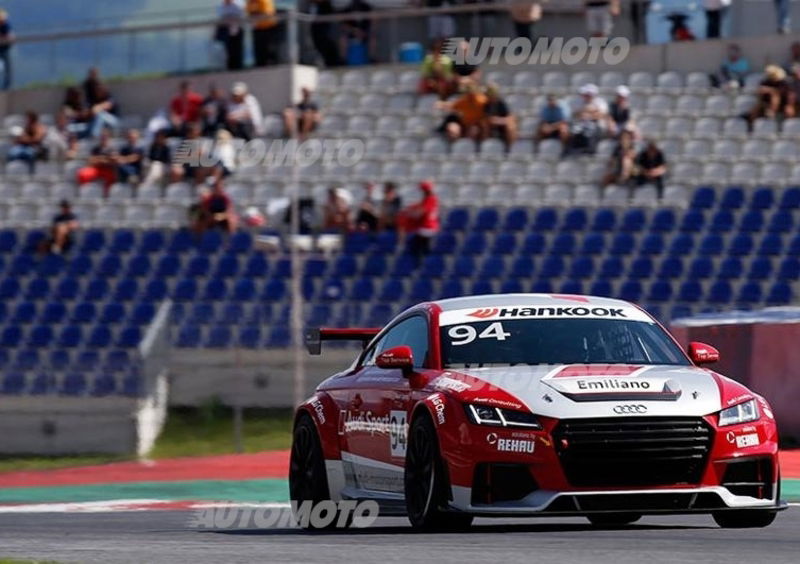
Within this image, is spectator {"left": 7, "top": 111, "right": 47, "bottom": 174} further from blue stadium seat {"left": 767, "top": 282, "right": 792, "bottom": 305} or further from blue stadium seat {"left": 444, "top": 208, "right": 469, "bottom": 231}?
blue stadium seat {"left": 767, "top": 282, "right": 792, "bottom": 305}

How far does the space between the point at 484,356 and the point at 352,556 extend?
198 centimetres

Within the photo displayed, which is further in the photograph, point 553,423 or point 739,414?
point 739,414

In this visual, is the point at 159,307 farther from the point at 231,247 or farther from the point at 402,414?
the point at 402,414

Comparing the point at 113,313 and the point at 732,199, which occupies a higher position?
the point at 732,199

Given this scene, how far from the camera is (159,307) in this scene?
902 inches

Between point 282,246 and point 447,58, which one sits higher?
point 447,58

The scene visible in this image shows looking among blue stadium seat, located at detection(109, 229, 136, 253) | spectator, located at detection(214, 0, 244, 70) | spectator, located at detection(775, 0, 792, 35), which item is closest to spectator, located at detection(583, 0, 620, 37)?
spectator, located at detection(775, 0, 792, 35)

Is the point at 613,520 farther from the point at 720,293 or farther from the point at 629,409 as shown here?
the point at 720,293

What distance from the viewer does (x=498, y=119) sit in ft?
81.5

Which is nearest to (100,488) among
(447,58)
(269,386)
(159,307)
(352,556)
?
(269,386)

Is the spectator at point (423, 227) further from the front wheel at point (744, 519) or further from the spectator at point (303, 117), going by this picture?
the front wheel at point (744, 519)

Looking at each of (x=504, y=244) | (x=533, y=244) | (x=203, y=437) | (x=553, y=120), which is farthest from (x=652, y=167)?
(x=203, y=437)

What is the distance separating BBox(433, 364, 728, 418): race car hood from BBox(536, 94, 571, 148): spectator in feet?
49.8

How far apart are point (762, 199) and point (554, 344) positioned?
522 inches
